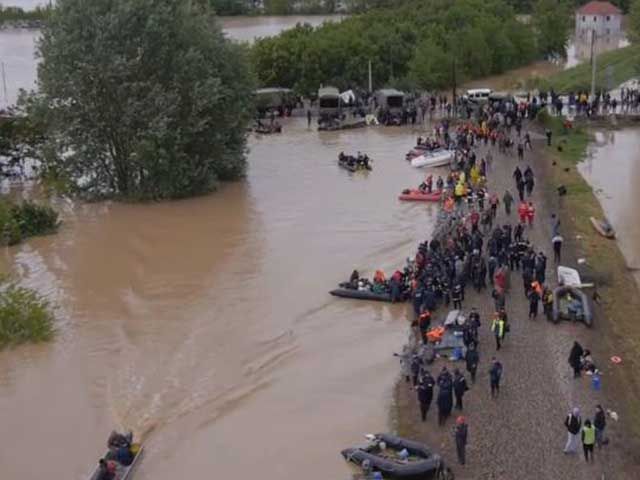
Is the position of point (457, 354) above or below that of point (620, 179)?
below

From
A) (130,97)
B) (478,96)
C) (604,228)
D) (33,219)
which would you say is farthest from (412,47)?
(33,219)

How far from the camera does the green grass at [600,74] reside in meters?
57.8

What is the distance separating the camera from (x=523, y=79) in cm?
6562

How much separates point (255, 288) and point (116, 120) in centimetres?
1274

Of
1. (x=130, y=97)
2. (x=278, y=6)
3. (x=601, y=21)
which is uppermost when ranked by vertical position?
(x=278, y=6)

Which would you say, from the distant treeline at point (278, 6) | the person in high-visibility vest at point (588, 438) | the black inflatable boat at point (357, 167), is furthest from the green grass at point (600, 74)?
the distant treeline at point (278, 6)

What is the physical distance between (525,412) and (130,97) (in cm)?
2314

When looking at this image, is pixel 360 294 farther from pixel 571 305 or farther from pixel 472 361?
pixel 472 361

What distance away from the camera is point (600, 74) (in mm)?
62219

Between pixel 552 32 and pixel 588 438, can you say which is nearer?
pixel 588 438

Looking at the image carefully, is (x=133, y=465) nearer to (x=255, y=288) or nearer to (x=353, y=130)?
(x=255, y=288)

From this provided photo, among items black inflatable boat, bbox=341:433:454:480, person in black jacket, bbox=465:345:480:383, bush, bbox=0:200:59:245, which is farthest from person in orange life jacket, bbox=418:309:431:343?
bush, bbox=0:200:59:245

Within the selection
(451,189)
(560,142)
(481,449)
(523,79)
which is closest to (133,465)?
(481,449)

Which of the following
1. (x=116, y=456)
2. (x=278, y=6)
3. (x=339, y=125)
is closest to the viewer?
(x=116, y=456)
